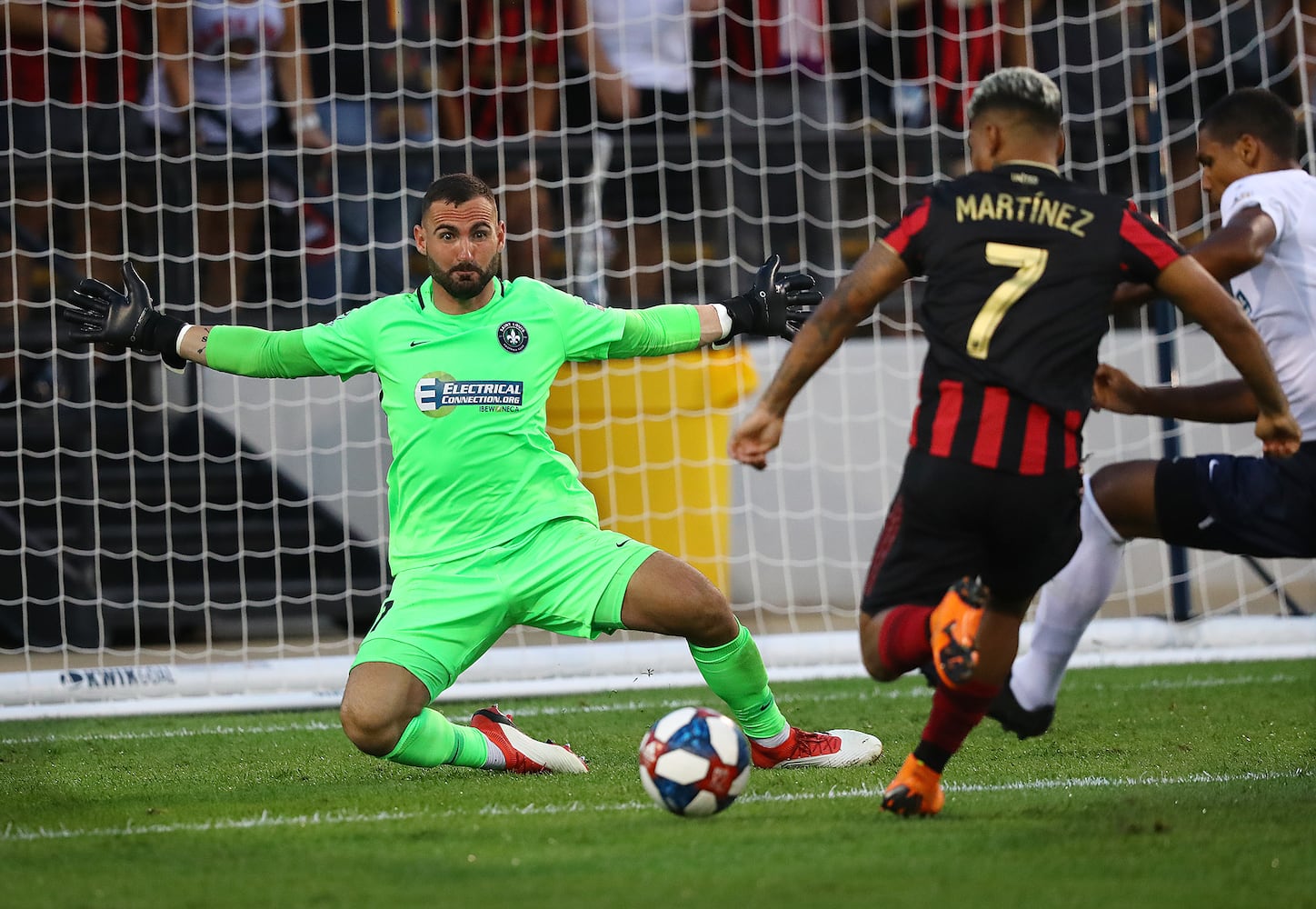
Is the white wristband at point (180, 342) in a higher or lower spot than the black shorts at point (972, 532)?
higher

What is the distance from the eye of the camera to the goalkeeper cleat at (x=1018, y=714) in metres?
4.46

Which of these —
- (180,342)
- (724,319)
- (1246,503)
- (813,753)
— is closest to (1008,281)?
(1246,503)

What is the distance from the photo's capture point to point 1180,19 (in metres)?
10.2

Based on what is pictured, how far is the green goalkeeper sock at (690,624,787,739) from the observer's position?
16.0ft

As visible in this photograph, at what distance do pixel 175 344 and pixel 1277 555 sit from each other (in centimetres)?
333

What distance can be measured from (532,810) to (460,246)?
67.6 inches

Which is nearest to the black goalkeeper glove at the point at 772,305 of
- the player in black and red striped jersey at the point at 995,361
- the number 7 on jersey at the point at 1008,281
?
the player in black and red striped jersey at the point at 995,361

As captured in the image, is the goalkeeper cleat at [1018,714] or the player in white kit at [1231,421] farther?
the goalkeeper cleat at [1018,714]

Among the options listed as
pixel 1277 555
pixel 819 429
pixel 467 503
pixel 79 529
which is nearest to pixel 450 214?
pixel 467 503

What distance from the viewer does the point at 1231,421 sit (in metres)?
4.67

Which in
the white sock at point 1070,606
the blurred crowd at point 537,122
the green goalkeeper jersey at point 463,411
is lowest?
the white sock at point 1070,606

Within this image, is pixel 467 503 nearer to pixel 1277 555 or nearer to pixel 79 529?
pixel 1277 555

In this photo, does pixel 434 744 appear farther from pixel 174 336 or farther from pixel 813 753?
pixel 174 336

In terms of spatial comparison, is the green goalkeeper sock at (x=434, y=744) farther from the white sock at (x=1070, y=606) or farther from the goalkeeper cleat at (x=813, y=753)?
the white sock at (x=1070, y=606)
